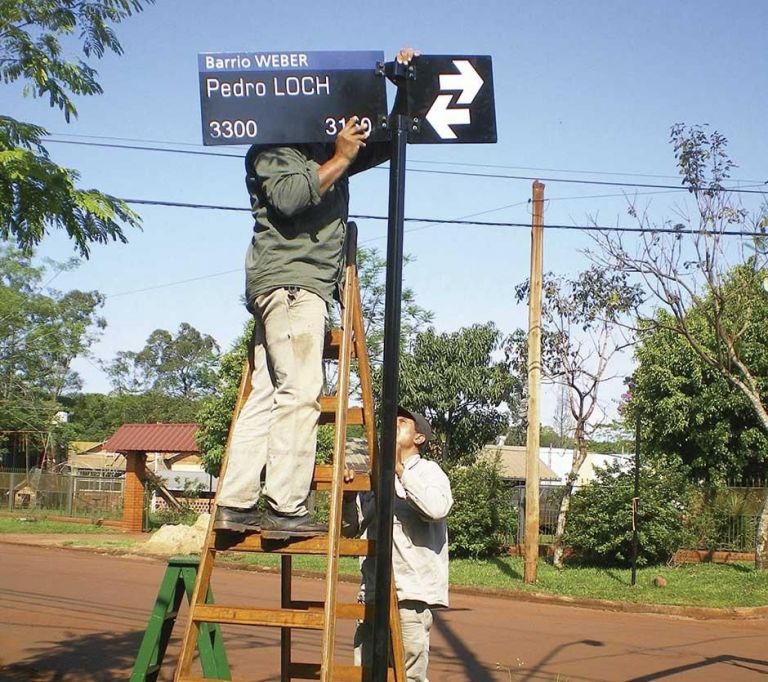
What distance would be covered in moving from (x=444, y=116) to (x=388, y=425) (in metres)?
1.18

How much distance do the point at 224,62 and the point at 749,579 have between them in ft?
60.0

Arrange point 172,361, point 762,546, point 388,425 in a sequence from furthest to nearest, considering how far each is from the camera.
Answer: point 172,361, point 762,546, point 388,425

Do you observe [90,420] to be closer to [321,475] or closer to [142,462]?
[142,462]

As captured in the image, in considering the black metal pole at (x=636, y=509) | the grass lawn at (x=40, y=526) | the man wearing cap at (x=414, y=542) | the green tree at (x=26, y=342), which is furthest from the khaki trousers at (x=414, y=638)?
the green tree at (x=26, y=342)

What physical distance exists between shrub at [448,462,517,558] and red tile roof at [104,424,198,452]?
13.8 metres

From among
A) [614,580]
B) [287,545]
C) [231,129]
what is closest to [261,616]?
[287,545]

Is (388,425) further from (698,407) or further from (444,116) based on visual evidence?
(698,407)

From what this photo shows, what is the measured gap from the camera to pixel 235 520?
4.16m

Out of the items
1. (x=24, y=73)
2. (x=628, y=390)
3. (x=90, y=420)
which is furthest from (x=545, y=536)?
(x=90, y=420)

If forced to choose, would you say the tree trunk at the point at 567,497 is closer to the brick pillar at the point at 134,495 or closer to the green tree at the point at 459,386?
the green tree at the point at 459,386

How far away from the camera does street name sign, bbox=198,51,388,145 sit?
3.86m

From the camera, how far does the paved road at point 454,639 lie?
9.73m

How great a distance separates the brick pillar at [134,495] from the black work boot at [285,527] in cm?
3014

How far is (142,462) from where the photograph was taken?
33750mm
